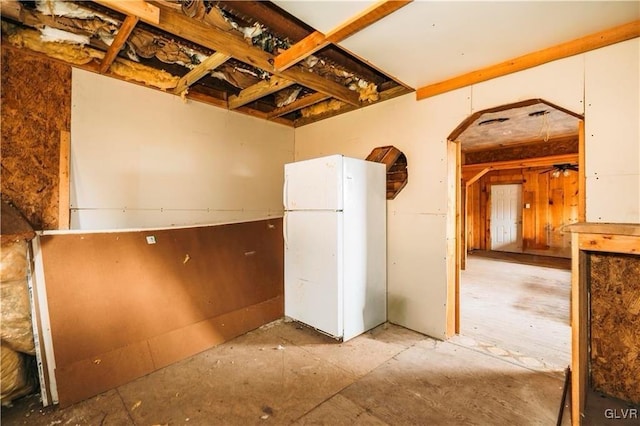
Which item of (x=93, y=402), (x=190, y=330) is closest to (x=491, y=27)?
(x=190, y=330)

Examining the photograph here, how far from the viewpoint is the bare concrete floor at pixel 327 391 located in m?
1.68

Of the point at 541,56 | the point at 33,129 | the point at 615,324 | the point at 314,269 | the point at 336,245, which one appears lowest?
the point at 615,324

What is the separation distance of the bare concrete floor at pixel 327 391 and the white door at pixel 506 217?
6.72 m

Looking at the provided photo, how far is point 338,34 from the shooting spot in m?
1.84

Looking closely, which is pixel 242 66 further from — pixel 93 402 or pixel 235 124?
pixel 93 402

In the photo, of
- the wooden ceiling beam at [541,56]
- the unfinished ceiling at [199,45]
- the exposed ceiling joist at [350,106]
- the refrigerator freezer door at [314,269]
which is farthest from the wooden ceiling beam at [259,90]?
the wooden ceiling beam at [541,56]

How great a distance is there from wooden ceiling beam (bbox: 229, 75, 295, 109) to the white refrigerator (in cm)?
75

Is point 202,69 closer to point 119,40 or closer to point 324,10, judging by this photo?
point 119,40

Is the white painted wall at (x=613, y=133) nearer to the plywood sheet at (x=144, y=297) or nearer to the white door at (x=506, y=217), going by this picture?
the plywood sheet at (x=144, y=297)

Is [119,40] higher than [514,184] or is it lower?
higher

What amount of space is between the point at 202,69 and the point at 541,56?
2.65 m

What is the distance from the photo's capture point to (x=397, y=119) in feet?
9.76

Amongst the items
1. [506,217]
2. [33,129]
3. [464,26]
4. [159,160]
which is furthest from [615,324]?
[506,217]
